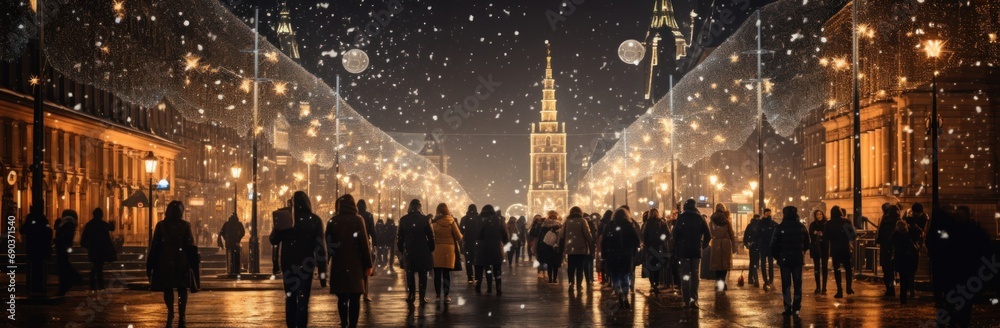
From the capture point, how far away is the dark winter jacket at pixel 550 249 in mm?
30047

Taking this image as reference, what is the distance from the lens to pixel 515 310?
71.1 feet

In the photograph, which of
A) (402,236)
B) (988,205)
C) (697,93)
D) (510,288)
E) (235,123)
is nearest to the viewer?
(402,236)

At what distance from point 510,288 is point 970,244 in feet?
48.1

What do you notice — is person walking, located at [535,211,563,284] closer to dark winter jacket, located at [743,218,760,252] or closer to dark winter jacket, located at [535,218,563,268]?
dark winter jacket, located at [535,218,563,268]

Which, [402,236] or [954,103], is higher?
[954,103]

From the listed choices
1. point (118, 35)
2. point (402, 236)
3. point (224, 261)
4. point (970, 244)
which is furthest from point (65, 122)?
point (970, 244)

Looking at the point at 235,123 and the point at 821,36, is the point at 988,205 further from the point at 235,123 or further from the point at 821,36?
the point at 235,123

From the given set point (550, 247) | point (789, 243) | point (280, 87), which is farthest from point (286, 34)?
point (789, 243)

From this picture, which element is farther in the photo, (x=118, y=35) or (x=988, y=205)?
(x=988, y=205)

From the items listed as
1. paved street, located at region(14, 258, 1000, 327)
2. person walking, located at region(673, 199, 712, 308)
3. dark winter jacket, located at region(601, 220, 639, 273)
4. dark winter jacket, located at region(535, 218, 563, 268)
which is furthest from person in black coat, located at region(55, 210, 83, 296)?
person walking, located at region(673, 199, 712, 308)

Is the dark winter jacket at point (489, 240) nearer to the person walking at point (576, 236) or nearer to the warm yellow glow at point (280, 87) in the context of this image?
the person walking at point (576, 236)

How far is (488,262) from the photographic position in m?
26.5

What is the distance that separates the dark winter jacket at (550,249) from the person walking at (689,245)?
7953 mm

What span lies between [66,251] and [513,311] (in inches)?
373
